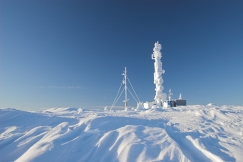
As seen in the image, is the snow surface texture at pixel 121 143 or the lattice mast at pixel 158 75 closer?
the snow surface texture at pixel 121 143

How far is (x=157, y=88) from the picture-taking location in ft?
93.1

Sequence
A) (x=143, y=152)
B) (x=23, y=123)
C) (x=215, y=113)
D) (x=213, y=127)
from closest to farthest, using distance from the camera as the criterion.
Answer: (x=143, y=152)
(x=213, y=127)
(x=23, y=123)
(x=215, y=113)

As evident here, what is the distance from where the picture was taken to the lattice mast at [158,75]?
1099 inches

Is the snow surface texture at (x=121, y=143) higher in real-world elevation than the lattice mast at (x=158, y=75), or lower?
lower

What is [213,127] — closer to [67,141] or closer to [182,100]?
[67,141]

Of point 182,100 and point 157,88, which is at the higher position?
point 157,88

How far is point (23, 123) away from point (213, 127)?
9.63 meters

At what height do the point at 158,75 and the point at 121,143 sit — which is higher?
the point at 158,75

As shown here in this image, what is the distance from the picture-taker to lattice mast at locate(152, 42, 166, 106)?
91.6 feet

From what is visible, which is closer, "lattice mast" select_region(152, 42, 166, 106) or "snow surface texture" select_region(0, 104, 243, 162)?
"snow surface texture" select_region(0, 104, 243, 162)

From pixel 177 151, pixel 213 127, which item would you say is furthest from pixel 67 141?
pixel 213 127

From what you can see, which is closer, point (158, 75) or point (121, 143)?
point (121, 143)

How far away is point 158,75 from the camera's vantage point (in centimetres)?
2853

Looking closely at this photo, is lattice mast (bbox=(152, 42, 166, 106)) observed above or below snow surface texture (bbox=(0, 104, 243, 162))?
above
